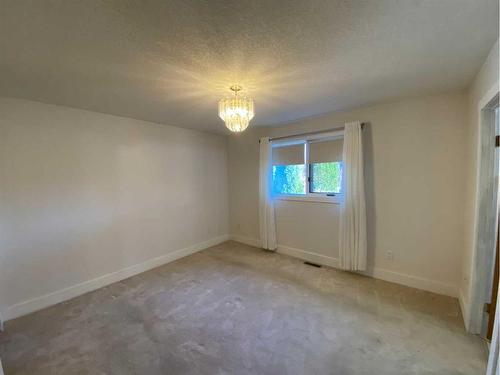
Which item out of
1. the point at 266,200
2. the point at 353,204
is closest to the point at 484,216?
the point at 353,204

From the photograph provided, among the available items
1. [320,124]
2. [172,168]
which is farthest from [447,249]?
[172,168]

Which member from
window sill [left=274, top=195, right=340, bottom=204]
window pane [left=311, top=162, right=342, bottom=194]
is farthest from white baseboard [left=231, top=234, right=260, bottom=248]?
window pane [left=311, top=162, right=342, bottom=194]

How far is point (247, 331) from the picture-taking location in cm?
198

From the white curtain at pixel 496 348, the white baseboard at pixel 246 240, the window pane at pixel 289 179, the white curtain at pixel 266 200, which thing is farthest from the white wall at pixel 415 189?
the white curtain at pixel 496 348

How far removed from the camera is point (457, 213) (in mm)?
2412

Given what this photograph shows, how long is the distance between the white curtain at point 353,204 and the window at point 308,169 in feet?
0.80

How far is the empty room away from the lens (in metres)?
1.35

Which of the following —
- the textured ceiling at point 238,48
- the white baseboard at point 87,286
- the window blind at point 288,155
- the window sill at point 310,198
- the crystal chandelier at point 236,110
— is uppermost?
the textured ceiling at point 238,48

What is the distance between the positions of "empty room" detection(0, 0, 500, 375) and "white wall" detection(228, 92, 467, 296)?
0.07ft

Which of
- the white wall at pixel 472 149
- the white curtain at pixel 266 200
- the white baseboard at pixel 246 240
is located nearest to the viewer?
the white wall at pixel 472 149

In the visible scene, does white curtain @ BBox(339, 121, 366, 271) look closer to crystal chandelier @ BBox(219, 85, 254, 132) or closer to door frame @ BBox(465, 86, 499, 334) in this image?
door frame @ BBox(465, 86, 499, 334)

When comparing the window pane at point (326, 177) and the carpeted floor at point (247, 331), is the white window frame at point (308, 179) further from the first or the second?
the carpeted floor at point (247, 331)

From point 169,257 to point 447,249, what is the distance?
149 inches

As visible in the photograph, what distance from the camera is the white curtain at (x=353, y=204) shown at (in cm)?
288
